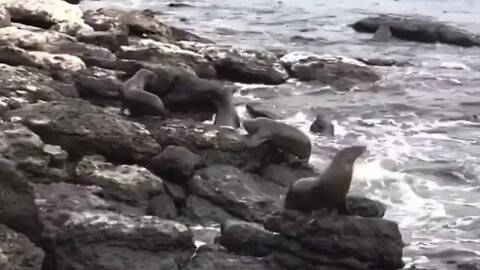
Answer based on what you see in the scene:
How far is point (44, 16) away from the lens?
14055 millimetres

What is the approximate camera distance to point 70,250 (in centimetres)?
617

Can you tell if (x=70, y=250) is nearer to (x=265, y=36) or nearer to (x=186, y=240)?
(x=186, y=240)

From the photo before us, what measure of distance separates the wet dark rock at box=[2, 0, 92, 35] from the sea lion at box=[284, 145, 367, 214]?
25.5ft

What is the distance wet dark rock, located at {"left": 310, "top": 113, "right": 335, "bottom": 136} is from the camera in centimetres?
1161

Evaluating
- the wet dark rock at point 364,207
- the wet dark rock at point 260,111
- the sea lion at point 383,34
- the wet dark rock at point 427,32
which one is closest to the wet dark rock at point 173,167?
the wet dark rock at point 364,207

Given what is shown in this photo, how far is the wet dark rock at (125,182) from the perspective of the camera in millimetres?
7621

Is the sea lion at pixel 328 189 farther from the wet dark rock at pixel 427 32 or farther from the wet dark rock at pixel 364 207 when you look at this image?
the wet dark rock at pixel 427 32

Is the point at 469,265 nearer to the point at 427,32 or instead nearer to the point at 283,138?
the point at 283,138

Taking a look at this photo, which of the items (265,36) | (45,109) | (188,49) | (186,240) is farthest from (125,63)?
(265,36)

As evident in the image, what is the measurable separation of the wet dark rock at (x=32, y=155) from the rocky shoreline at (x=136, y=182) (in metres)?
0.01

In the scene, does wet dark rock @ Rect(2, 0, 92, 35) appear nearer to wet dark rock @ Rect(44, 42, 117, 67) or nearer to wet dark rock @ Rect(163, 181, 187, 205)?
wet dark rock @ Rect(44, 42, 117, 67)

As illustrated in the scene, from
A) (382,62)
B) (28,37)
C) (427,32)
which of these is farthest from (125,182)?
(427,32)

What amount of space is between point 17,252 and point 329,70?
10595mm

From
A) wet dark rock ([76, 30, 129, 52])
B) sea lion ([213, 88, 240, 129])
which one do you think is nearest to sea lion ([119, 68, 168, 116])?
sea lion ([213, 88, 240, 129])
